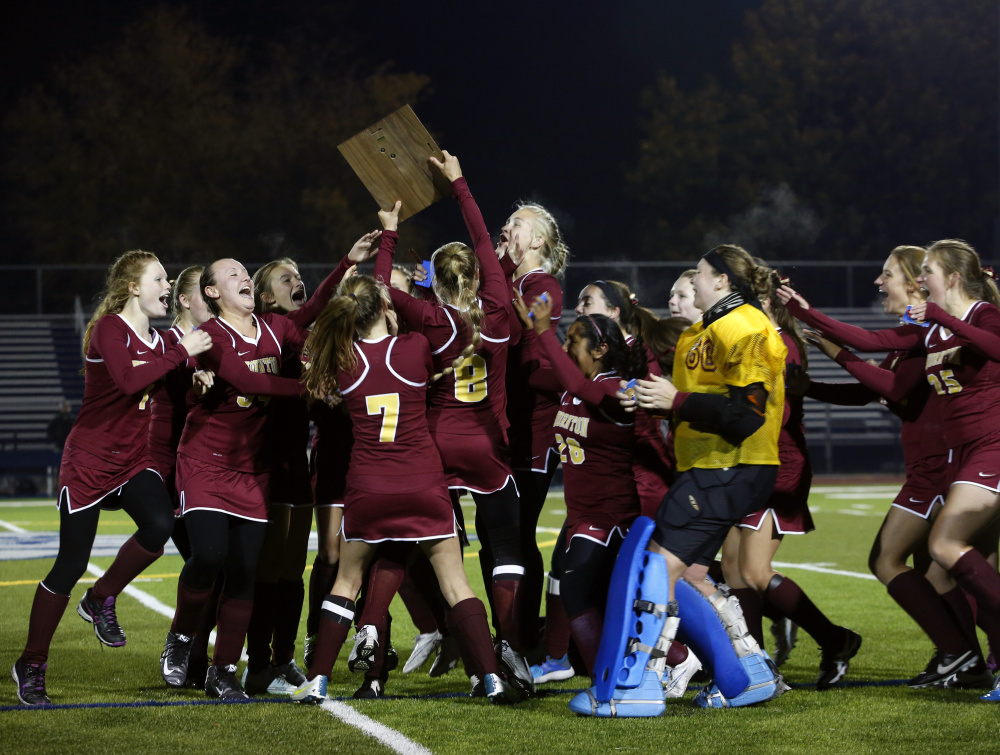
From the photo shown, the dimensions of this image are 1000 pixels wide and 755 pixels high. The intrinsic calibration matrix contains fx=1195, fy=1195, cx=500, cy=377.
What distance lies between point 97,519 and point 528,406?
94.6 inches

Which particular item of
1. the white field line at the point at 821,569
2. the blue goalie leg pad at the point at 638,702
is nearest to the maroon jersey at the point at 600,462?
the blue goalie leg pad at the point at 638,702

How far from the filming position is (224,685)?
18.5ft

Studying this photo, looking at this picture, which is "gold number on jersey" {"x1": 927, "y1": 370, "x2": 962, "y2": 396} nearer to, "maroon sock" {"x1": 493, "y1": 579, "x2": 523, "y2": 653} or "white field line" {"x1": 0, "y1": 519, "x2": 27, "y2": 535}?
"maroon sock" {"x1": 493, "y1": 579, "x2": 523, "y2": 653}

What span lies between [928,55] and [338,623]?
1533 inches

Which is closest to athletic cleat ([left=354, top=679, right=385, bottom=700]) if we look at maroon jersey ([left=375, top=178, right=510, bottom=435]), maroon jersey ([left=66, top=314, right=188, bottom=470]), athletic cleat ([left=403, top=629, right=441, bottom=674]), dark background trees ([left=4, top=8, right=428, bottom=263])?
athletic cleat ([left=403, top=629, right=441, bottom=674])

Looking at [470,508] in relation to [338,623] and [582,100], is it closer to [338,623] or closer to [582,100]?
[338,623]

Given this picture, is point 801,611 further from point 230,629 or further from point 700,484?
point 230,629

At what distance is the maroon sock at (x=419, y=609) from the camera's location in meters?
6.79

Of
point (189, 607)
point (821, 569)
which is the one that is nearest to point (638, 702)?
point (189, 607)

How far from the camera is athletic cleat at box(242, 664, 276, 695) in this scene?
5.84 metres

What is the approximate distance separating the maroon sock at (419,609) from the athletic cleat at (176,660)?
1257 mm

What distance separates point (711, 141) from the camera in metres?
38.9

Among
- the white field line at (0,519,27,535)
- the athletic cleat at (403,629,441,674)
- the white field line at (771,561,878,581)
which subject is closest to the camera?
the athletic cleat at (403,629,441,674)

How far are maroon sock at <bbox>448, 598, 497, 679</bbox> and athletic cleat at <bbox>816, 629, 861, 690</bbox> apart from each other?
170 centimetres
